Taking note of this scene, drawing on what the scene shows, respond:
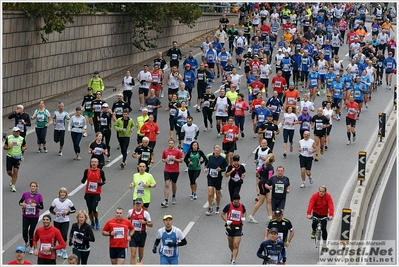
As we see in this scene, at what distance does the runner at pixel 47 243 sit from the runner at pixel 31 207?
1782mm

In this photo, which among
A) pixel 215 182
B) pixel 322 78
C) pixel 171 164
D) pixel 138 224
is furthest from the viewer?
pixel 322 78

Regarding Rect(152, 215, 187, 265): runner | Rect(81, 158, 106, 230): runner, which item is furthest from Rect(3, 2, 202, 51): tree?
Rect(152, 215, 187, 265): runner

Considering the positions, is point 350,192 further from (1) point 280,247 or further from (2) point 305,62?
(2) point 305,62

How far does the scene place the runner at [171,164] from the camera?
21344 millimetres

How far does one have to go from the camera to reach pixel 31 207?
60.5 ft

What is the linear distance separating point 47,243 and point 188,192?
675cm

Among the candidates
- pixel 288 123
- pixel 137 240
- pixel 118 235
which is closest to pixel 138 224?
pixel 137 240

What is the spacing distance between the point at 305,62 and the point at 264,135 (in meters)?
10.7

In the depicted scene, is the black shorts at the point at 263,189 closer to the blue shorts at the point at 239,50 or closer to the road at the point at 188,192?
the road at the point at 188,192

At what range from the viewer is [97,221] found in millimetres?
19906

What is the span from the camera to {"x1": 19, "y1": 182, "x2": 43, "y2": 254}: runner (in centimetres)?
1842

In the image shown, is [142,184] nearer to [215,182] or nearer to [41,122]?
[215,182]

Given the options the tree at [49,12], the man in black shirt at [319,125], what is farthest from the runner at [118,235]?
the tree at [49,12]

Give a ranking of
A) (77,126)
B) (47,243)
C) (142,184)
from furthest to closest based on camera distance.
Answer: (77,126)
(142,184)
(47,243)
